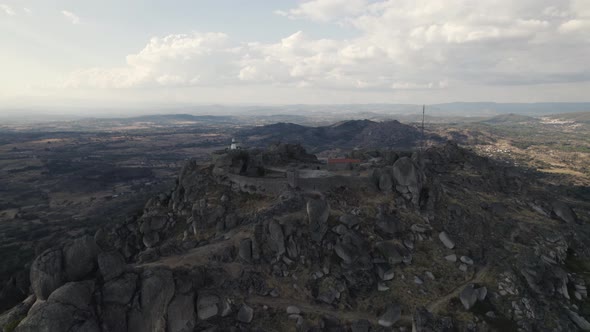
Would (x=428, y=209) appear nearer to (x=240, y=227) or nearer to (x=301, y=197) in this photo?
(x=301, y=197)

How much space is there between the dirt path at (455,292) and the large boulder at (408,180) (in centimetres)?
1117

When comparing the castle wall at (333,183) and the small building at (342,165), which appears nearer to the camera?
the castle wall at (333,183)

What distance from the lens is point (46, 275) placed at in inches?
1035

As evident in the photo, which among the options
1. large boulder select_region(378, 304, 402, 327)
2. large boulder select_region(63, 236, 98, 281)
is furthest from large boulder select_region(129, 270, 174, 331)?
large boulder select_region(378, 304, 402, 327)

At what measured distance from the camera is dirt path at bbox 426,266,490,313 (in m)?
32.0

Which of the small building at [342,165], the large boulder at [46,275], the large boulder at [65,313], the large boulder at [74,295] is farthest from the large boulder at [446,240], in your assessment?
the large boulder at [46,275]

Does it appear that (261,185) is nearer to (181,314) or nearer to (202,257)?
(202,257)

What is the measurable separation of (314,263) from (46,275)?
22.6 m

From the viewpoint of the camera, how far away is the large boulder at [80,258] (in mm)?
27234

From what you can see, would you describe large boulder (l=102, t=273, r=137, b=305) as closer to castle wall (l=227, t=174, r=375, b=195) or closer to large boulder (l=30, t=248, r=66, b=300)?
large boulder (l=30, t=248, r=66, b=300)

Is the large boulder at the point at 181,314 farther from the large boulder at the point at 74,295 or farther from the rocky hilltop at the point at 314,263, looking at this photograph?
the large boulder at the point at 74,295

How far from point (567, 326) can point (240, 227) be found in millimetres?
33767

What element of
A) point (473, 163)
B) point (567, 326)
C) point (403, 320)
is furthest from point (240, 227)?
point (473, 163)

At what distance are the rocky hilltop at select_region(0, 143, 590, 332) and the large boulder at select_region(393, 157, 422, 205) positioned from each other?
14cm
